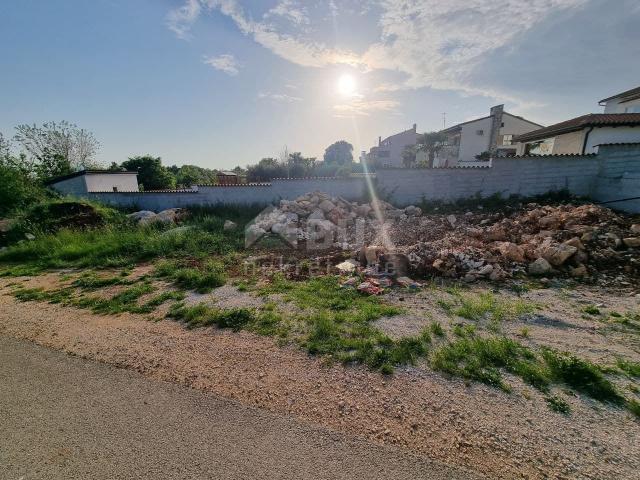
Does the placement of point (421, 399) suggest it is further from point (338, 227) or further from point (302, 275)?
point (338, 227)

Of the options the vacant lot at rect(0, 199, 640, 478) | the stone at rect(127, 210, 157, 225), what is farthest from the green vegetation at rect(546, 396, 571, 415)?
the stone at rect(127, 210, 157, 225)

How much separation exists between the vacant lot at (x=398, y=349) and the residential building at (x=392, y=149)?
3608 cm

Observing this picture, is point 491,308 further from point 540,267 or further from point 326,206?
point 326,206

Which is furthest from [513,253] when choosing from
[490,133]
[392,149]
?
[392,149]

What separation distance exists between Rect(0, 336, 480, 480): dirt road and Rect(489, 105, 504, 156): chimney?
97.9 ft

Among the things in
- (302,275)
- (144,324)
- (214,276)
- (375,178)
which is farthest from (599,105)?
(144,324)

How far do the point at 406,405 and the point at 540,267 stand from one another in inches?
182

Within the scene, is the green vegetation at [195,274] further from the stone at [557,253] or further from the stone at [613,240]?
the stone at [613,240]

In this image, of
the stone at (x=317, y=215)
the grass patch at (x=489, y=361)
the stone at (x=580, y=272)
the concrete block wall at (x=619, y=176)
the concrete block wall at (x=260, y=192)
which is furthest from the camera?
the concrete block wall at (x=260, y=192)

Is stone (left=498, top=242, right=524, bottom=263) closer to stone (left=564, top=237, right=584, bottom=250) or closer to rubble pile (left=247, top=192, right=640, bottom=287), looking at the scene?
rubble pile (left=247, top=192, right=640, bottom=287)

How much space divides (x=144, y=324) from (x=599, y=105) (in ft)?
105

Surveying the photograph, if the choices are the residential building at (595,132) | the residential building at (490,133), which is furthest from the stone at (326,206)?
the residential building at (490,133)

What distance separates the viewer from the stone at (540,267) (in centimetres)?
516

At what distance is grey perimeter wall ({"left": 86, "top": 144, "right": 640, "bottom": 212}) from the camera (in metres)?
9.88
